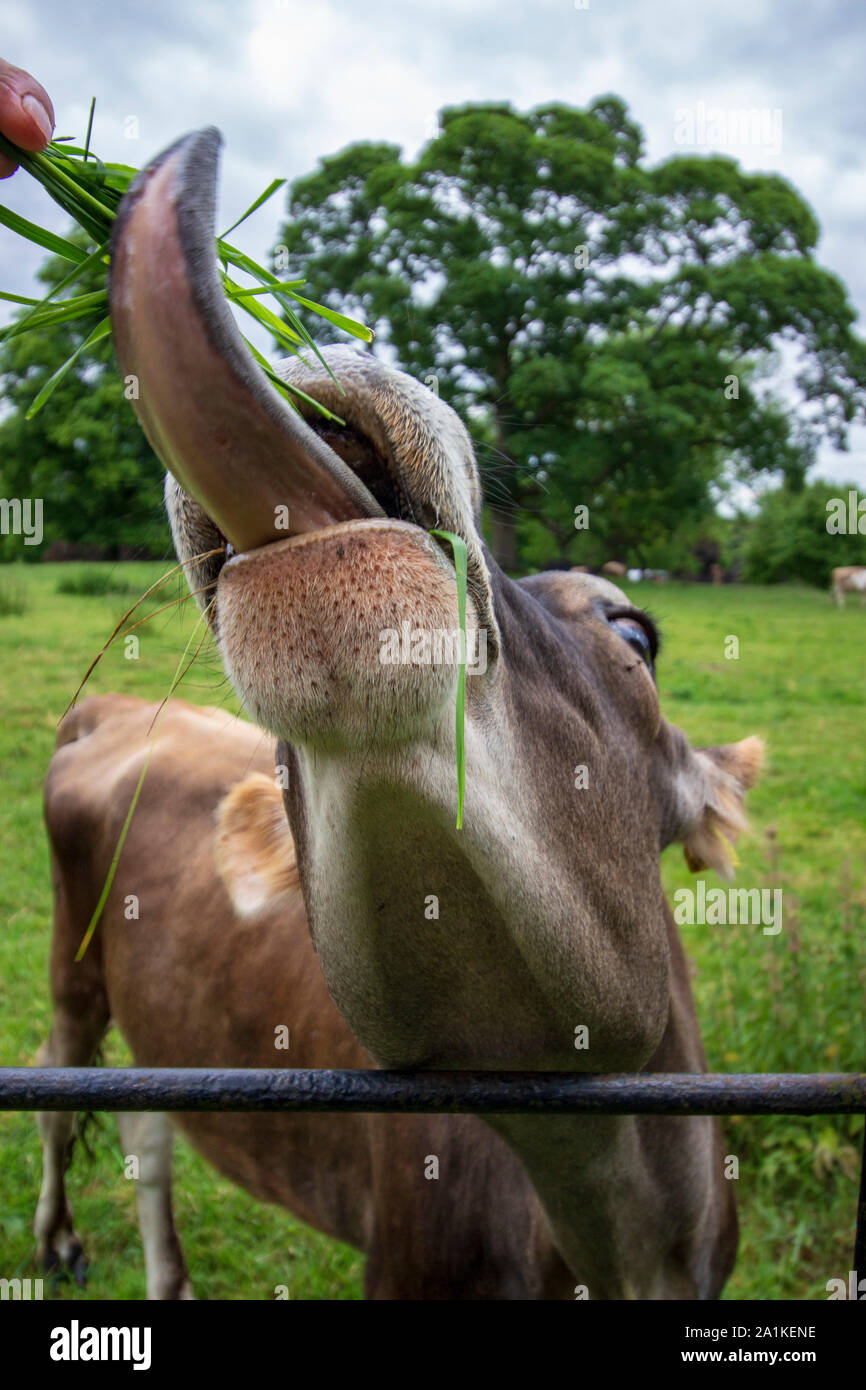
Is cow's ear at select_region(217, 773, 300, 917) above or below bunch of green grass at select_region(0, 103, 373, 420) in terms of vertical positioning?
below

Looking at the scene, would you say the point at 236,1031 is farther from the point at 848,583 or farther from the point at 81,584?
the point at 848,583

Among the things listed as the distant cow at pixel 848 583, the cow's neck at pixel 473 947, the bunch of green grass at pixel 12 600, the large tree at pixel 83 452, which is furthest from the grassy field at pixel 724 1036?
the distant cow at pixel 848 583

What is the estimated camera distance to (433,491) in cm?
112

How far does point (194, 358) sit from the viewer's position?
91cm

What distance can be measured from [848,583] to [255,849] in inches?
965

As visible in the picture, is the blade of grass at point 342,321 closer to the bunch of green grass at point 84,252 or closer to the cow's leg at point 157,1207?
the bunch of green grass at point 84,252

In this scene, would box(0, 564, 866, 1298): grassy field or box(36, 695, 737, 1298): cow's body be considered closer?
box(36, 695, 737, 1298): cow's body

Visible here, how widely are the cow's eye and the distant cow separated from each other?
76.1 feet

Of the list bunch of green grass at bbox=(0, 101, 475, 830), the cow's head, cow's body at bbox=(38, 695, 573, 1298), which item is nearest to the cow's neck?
the cow's head

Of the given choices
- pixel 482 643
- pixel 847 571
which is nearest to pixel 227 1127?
pixel 482 643

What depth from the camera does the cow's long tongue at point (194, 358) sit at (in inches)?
35.4

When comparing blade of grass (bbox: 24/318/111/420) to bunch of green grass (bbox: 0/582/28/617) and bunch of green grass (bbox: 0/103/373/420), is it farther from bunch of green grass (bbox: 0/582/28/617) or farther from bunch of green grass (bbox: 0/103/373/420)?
bunch of green grass (bbox: 0/582/28/617)

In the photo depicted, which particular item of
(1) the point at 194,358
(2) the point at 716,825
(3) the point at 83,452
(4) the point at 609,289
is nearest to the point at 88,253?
(1) the point at 194,358

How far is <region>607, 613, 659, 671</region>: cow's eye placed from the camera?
2.04 meters
